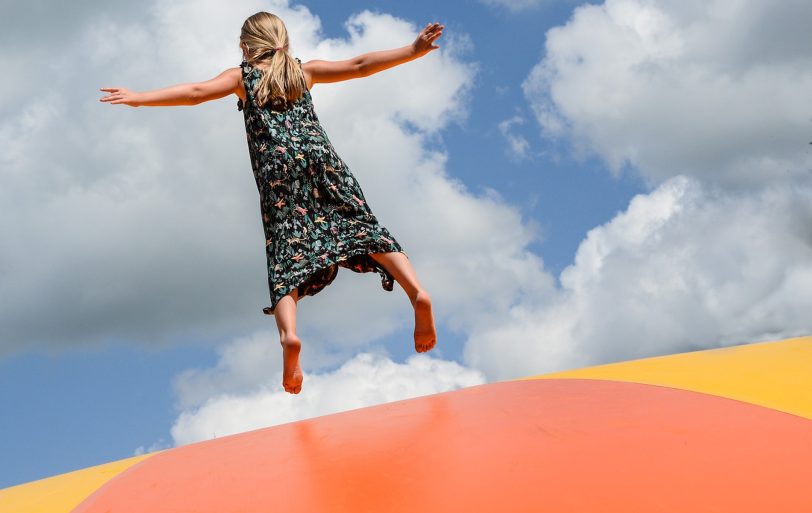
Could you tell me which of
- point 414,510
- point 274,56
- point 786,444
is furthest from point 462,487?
point 274,56

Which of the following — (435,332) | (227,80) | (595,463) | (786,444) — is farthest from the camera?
(227,80)

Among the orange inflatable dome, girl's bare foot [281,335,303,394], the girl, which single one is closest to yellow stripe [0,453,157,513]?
the orange inflatable dome

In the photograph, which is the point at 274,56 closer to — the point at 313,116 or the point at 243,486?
the point at 313,116

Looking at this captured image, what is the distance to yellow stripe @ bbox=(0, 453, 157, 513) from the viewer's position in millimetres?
3080

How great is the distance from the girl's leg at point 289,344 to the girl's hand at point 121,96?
1.10 metres

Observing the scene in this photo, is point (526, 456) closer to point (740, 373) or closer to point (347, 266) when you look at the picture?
point (740, 373)

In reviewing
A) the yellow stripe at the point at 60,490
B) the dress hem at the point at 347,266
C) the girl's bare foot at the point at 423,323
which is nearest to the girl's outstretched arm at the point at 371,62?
the dress hem at the point at 347,266

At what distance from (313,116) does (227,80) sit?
0.43 metres

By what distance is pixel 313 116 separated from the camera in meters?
3.87

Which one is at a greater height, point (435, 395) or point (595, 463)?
point (435, 395)

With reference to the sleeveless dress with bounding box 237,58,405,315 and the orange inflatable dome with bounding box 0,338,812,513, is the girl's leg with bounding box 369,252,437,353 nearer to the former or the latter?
the sleeveless dress with bounding box 237,58,405,315

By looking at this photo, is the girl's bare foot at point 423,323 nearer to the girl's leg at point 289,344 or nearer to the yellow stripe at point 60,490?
the girl's leg at point 289,344

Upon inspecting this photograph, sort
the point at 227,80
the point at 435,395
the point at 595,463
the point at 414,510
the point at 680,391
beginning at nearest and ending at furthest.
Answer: the point at 414,510
the point at 595,463
the point at 680,391
the point at 435,395
the point at 227,80

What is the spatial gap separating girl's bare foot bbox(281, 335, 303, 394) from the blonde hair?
1104 mm
